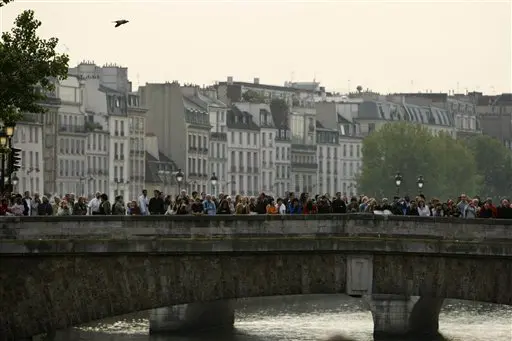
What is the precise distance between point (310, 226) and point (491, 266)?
5378 millimetres

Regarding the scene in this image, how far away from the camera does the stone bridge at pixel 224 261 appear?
66.5 meters

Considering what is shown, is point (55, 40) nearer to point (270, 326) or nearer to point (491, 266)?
point (491, 266)

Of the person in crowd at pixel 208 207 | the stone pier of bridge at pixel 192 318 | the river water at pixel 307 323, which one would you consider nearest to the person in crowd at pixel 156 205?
the person in crowd at pixel 208 207

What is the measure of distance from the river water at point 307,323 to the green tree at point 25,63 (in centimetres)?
1673

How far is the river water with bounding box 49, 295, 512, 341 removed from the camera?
309 feet

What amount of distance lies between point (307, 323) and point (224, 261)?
38.6 metres

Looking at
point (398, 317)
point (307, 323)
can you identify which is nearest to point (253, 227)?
point (398, 317)

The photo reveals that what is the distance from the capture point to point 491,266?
6675 cm

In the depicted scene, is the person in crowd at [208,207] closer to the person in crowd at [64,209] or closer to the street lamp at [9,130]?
the person in crowd at [64,209]

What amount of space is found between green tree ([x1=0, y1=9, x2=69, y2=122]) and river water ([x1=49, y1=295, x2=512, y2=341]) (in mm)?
16733

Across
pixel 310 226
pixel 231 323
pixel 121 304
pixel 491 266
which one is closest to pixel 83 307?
pixel 121 304

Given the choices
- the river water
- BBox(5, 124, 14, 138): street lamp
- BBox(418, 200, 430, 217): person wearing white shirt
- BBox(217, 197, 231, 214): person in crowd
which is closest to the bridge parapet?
BBox(217, 197, 231, 214): person in crowd

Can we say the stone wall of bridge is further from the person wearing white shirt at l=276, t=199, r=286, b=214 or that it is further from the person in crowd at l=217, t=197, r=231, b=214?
the person wearing white shirt at l=276, t=199, r=286, b=214

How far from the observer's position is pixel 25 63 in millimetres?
73000
